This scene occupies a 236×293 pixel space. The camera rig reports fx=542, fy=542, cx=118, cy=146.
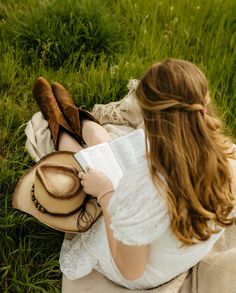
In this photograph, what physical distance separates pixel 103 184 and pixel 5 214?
22.9 inches

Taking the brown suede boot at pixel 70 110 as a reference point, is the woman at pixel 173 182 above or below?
above

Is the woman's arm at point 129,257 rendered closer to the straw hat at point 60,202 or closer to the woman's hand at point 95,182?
the woman's hand at point 95,182

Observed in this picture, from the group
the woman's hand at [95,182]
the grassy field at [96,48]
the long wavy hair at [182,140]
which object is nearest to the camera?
the long wavy hair at [182,140]

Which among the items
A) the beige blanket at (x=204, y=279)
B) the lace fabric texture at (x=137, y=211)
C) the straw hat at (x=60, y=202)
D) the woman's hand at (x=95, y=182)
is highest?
the lace fabric texture at (x=137, y=211)

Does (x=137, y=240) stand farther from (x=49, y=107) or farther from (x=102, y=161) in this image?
(x=49, y=107)

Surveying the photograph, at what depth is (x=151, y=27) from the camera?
133 inches

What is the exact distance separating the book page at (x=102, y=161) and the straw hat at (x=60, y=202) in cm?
7

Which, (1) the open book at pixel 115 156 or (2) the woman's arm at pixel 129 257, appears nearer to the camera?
(2) the woman's arm at pixel 129 257

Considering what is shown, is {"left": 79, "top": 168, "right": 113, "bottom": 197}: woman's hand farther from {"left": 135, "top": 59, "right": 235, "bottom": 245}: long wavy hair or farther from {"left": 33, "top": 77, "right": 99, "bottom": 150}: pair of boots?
{"left": 33, "top": 77, "right": 99, "bottom": 150}: pair of boots

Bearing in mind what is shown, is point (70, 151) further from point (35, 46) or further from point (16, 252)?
point (35, 46)

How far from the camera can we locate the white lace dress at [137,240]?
1606mm

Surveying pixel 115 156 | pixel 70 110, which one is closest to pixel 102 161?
pixel 115 156

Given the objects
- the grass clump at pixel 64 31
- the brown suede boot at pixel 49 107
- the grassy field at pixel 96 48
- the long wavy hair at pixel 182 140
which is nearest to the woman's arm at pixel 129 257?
the long wavy hair at pixel 182 140

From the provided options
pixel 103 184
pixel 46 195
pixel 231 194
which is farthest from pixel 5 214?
pixel 231 194
